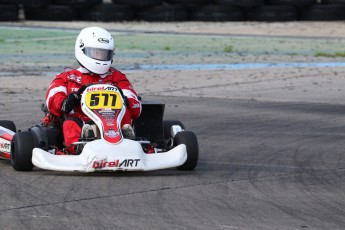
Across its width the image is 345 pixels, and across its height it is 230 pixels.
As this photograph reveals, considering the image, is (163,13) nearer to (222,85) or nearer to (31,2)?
(31,2)

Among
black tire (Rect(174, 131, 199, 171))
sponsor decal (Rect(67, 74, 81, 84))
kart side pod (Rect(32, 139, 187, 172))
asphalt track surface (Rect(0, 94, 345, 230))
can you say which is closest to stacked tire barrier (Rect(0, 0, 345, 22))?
asphalt track surface (Rect(0, 94, 345, 230))

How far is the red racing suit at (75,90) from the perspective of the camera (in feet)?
27.0

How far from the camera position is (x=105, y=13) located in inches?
1015

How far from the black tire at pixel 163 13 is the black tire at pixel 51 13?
1.75 meters

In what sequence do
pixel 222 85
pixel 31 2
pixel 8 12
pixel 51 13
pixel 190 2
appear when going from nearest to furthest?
1. pixel 222 85
2. pixel 31 2
3. pixel 8 12
4. pixel 51 13
5. pixel 190 2

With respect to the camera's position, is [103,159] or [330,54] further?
[330,54]

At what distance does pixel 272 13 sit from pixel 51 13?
5455 millimetres

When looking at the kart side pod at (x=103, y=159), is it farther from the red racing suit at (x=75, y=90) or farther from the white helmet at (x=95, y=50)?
the white helmet at (x=95, y=50)

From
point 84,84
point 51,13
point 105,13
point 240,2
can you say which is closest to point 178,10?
point 240,2

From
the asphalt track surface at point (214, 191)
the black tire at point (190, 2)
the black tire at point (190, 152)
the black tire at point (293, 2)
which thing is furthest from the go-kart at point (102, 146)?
the black tire at point (293, 2)

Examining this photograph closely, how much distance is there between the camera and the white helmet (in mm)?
8758

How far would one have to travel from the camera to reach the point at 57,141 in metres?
8.43

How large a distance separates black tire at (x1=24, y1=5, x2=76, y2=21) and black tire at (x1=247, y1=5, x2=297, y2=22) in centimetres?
449

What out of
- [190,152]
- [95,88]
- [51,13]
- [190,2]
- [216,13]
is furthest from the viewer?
[216,13]
